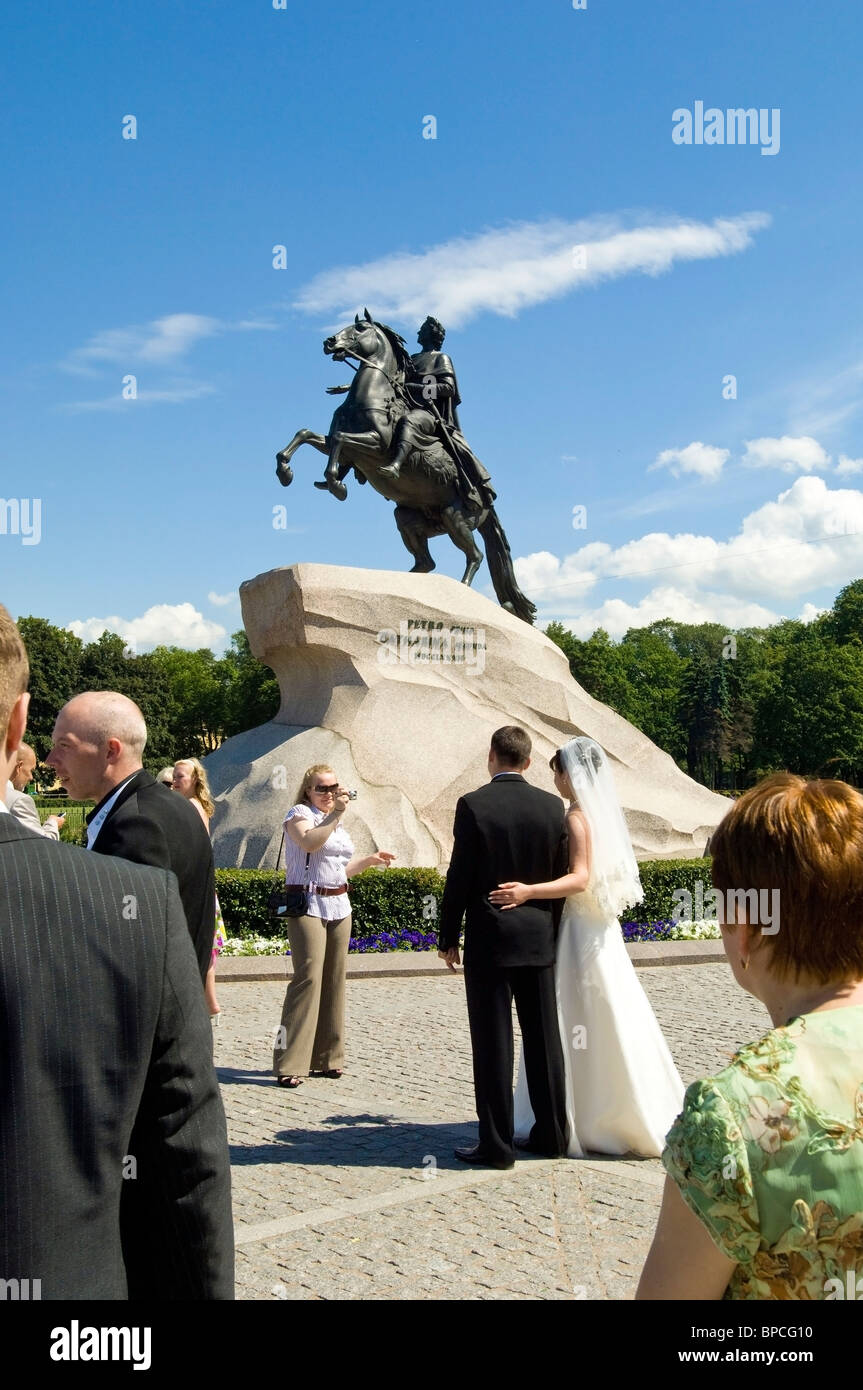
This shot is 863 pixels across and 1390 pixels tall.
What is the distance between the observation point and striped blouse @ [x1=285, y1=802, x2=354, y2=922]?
682 centimetres

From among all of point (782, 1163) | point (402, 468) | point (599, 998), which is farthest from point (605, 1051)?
point (402, 468)

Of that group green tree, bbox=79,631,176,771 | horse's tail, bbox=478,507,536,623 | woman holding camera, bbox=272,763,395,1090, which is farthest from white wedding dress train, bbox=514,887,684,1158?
green tree, bbox=79,631,176,771

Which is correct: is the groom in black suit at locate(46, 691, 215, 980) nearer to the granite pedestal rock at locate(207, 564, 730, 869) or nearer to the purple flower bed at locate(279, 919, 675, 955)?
the purple flower bed at locate(279, 919, 675, 955)

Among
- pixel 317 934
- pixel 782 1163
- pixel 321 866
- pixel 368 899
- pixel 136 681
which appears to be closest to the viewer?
pixel 782 1163

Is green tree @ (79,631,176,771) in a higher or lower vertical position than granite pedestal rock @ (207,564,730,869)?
higher

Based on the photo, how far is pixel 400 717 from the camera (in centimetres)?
1391

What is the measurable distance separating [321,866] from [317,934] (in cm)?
39

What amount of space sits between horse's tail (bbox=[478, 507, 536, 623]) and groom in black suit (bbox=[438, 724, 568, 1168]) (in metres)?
13.3

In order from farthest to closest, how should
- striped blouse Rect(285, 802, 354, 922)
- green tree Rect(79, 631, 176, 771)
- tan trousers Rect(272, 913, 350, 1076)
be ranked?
green tree Rect(79, 631, 176, 771)
striped blouse Rect(285, 802, 354, 922)
tan trousers Rect(272, 913, 350, 1076)

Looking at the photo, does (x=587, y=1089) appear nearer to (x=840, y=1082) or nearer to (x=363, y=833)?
(x=840, y=1082)

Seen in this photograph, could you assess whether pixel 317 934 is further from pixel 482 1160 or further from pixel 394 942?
pixel 394 942


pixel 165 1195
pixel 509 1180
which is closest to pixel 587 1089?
pixel 509 1180

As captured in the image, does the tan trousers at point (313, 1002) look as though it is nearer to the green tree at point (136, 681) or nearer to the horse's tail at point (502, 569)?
the horse's tail at point (502, 569)

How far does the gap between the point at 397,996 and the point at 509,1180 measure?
431cm
